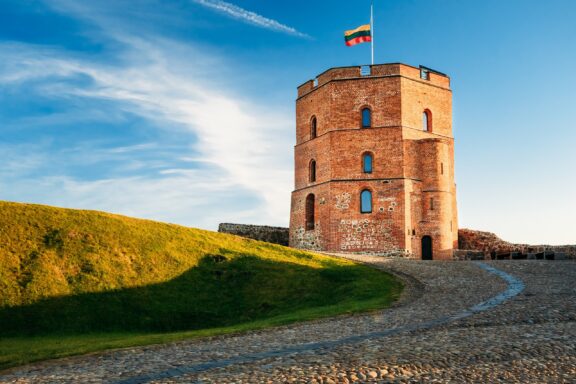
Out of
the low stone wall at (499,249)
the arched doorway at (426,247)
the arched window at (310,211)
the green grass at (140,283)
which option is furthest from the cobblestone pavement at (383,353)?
the arched window at (310,211)

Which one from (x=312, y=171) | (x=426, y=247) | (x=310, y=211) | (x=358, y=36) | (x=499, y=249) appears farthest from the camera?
(x=312, y=171)

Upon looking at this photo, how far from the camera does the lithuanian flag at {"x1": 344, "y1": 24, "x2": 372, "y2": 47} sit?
36.4 meters

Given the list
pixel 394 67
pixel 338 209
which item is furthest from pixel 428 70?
pixel 338 209

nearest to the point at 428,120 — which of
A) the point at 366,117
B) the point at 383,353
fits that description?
the point at 366,117

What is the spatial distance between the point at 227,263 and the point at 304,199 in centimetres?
1598

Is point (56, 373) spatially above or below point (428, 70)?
below

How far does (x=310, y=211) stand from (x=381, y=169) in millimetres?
6022

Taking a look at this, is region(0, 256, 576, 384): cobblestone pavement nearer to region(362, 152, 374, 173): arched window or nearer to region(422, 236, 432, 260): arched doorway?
region(422, 236, 432, 260): arched doorway

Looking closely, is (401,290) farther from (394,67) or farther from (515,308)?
(394,67)

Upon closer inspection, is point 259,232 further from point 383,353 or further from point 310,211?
point 383,353

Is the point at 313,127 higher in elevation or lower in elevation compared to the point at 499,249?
higher

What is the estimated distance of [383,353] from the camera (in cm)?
888

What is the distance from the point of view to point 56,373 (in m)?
9.47

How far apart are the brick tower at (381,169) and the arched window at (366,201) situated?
0.07 meters
